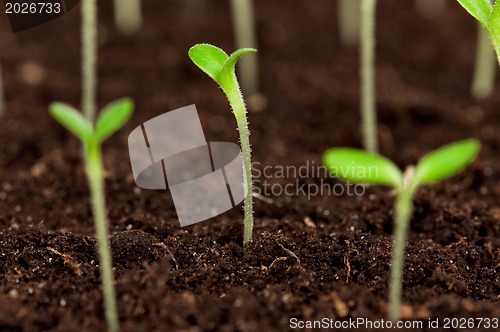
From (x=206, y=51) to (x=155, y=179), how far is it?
535mm

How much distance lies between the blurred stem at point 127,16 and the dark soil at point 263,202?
5 centimetres

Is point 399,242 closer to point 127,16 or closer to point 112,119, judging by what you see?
point 112,119

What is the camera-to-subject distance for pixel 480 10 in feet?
3.57

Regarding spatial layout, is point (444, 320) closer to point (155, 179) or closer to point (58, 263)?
point (58, 263)

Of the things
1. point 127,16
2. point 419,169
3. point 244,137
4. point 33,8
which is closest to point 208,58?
point 244,137

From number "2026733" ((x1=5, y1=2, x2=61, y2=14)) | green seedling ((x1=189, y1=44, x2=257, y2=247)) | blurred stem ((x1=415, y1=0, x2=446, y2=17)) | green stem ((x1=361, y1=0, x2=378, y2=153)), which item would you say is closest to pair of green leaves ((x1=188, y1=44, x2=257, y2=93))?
green seedling ((x1=189, y1=44, x2=257, y2=247))

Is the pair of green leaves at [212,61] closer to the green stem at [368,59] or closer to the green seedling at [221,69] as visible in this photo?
the green seedling at [221,69]

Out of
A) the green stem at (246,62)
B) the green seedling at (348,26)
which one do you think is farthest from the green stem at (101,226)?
the green seedling at (348,26)

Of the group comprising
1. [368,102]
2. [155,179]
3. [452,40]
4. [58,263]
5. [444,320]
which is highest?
[452,40]

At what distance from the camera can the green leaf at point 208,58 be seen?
1.04 metres

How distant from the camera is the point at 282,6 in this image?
282cm

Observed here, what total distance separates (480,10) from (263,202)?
60 centimetres

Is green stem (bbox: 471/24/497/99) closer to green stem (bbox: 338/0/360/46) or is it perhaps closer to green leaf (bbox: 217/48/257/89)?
green stem (bbox: 338/0/360/46)

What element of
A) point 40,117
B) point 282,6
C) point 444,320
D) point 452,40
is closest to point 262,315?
point 444,320
